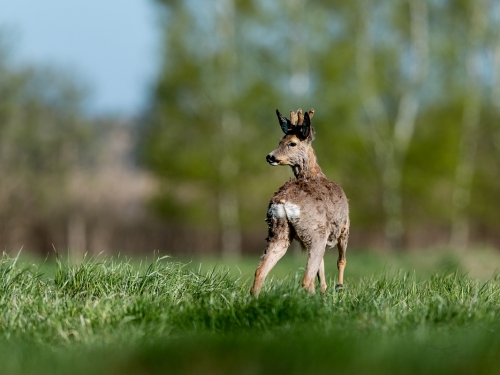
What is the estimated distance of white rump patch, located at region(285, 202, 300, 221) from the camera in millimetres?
6660

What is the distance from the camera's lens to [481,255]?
20969 millimetres

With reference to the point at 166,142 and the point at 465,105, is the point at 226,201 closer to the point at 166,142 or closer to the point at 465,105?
the point at 166,142

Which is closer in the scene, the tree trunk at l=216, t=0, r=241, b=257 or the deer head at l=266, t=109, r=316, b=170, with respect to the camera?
the deer head at l=266, t=109, r=316, b=170

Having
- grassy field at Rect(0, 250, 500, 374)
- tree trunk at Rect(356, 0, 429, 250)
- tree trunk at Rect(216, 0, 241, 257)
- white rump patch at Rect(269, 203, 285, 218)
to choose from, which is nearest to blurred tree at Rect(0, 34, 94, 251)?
tree trunk at Rect(216, 0, 241, 257)

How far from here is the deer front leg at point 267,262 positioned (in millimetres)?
6543

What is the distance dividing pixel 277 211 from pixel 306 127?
35.5 inches

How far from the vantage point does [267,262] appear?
6.61 meters

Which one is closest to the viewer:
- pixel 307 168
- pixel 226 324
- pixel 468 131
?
pixel 226 324

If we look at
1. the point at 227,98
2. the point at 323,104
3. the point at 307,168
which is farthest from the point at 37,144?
the point at 307,168

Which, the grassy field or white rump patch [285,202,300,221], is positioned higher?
white rump patch [285,202,300,221]

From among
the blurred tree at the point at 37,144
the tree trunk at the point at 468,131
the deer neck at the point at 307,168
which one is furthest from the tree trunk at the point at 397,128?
the deer neck at the point at 307,168

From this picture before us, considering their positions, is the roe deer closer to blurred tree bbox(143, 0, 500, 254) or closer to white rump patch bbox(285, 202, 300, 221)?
white rump patch bbox(285, 202, 300, 221)

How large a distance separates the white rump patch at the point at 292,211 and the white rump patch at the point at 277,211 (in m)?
0.05

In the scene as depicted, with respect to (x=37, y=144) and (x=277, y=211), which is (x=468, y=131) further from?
(x=277, y=211)
